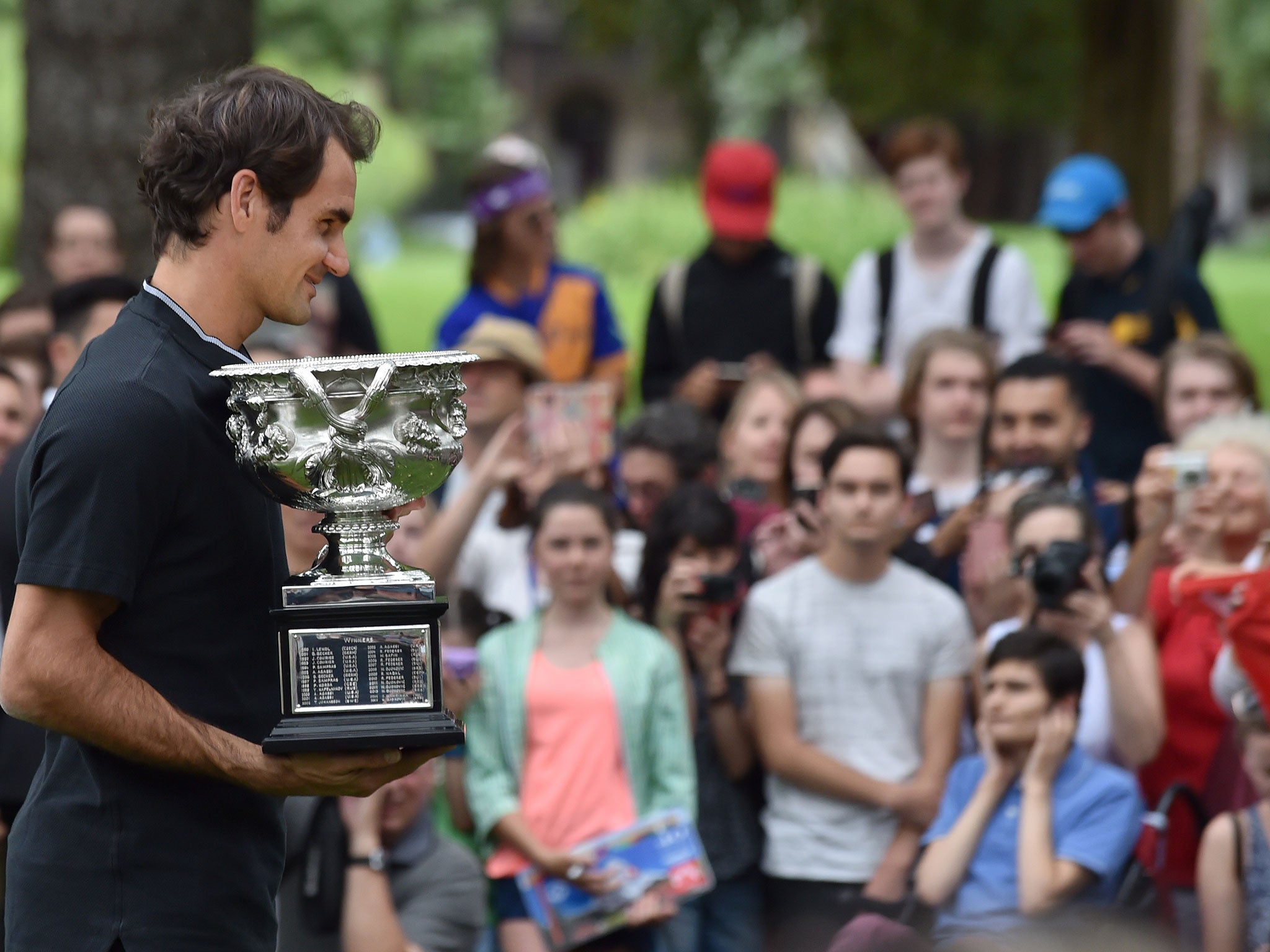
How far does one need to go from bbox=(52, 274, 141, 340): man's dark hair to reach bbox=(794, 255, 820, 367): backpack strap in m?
2.58

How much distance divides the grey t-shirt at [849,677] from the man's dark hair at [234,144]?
111 inches

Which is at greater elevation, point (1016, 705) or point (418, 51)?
point (418, 51)

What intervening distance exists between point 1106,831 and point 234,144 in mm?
3001

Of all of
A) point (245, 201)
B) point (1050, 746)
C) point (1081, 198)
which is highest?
point (1081, 198)

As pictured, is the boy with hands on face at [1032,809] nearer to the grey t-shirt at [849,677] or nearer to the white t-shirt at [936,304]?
the grey t-shirt at [849,677]

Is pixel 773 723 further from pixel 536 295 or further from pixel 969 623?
pixel 536 295

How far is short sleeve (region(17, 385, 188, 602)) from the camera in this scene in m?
2.36

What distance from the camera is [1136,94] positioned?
12.1m

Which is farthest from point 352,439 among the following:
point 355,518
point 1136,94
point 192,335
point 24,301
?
point 1136,94

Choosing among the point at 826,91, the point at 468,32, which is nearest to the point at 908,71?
the point at 826,91

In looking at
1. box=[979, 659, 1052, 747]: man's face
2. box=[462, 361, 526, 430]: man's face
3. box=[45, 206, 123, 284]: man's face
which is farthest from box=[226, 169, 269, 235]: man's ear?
box=[45, 206, 123, 284]: man's face

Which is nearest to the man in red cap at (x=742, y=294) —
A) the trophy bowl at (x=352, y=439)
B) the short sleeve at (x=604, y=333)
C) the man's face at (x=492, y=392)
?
the short sleeve at (x=604, y=333)

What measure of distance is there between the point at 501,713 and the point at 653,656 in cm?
45

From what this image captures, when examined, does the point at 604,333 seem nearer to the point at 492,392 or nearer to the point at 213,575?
the point at 492,392
